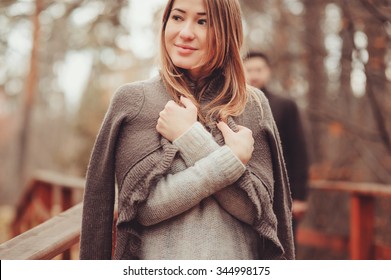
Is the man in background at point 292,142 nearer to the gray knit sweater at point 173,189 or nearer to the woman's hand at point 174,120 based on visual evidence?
the gray knit sweater at point 173,189

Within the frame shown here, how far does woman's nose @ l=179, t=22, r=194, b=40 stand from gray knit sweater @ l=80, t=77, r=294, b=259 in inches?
6.7

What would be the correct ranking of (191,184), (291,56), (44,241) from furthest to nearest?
1. (291,56)
2. (44,241)
3. (191,184)

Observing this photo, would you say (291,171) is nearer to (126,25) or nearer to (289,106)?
(289,106)

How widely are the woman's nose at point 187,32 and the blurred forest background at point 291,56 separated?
0.75ft

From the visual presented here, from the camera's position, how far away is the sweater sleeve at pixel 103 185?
1585mm

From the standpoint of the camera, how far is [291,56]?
295 inches

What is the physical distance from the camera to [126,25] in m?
5.31

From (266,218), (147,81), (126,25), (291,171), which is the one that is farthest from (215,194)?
(126,25)

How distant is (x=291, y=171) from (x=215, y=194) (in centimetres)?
201

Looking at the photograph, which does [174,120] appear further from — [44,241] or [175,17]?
[44,241]

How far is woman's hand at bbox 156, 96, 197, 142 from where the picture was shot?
1.52m

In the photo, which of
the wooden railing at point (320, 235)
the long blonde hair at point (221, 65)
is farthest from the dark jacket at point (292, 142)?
the long blonde hair at point (221, 65)

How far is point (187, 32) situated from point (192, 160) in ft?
1.33

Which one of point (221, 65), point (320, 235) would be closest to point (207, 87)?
point (221, 65)
